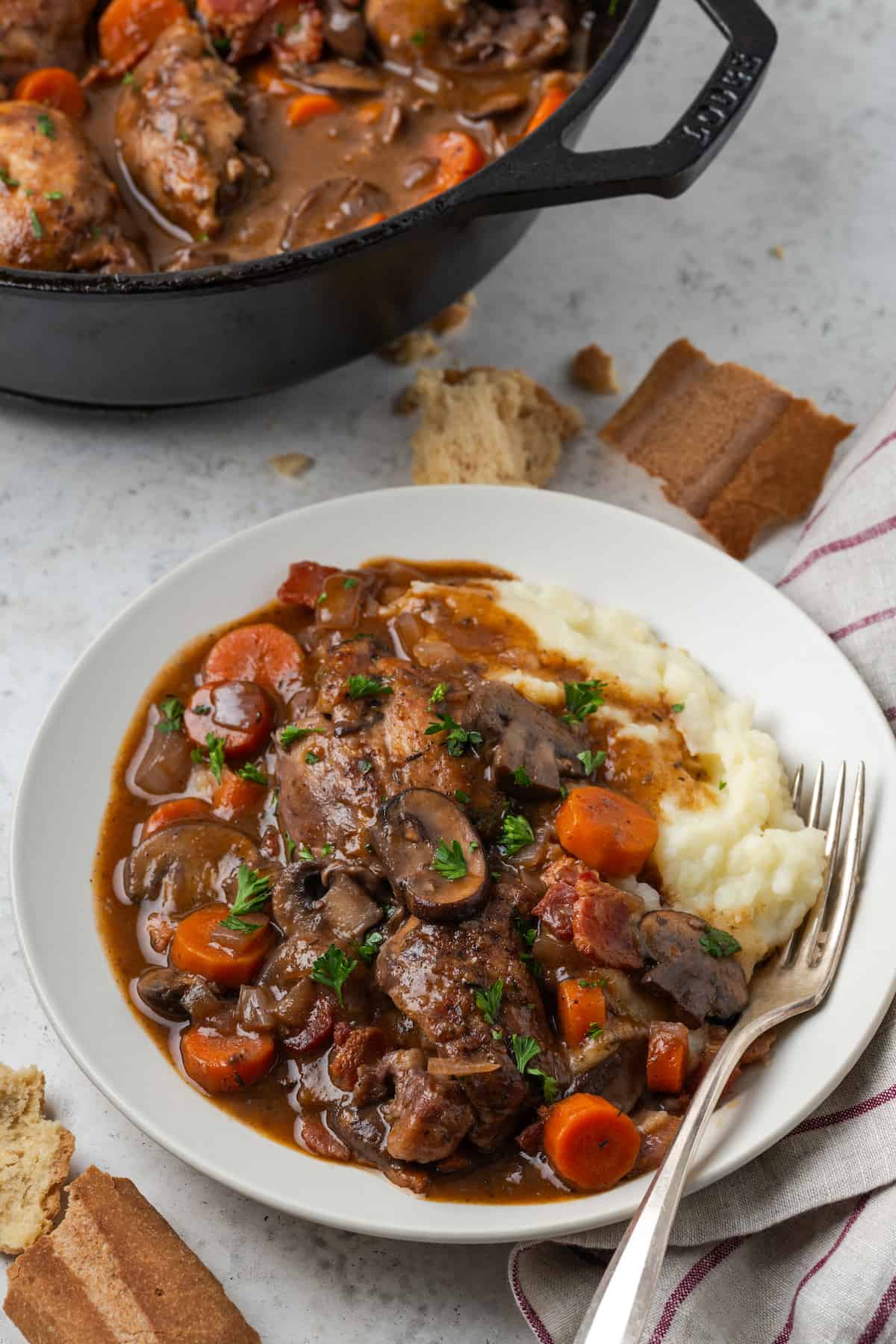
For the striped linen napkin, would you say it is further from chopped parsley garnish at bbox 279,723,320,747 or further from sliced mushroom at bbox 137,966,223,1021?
chopped parsley garnish at bbox 279,723,320,747

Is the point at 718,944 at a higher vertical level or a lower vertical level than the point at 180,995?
higher

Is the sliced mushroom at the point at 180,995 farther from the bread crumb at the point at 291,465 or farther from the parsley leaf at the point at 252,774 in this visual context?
the bread crumb at the point at 291,465

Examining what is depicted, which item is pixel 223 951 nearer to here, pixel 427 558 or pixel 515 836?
pixel 515 836

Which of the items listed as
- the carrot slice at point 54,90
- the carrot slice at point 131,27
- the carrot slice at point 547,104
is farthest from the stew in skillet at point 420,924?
the carrot slice at point 131,27

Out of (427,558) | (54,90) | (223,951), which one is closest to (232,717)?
(223,951)

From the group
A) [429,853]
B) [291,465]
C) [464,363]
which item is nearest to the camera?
[429,853]

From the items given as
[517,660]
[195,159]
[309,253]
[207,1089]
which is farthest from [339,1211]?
[195,159]

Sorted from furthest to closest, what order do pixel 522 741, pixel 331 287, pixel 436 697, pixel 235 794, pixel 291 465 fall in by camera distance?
pixel 291 465, pixel 331 287, pixel 235 794, pixel 436 697, pixel 522 741
